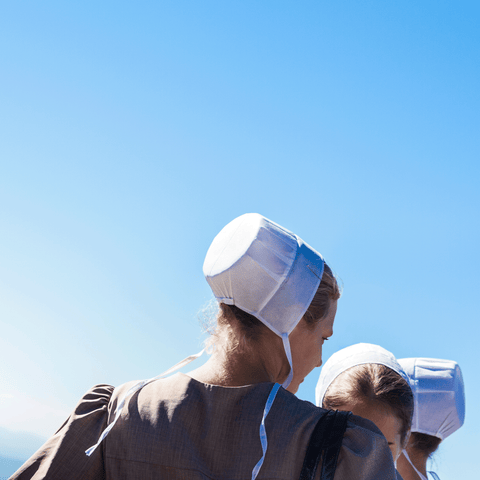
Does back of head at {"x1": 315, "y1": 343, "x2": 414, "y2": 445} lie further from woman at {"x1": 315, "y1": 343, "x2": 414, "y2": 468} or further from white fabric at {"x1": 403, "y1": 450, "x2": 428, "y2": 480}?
white fabric at {"x1": 403, "y1": 450, "x2": 428, "y2": 480}

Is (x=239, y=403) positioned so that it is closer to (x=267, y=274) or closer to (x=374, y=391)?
(x=267, y=274)

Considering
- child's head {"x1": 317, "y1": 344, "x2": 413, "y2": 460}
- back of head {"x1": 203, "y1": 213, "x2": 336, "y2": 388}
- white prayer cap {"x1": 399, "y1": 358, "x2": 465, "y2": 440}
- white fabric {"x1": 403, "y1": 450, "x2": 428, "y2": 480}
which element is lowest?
white fabric {"x1": 403, "y1": 450, "x2": 428, "y2": 480}

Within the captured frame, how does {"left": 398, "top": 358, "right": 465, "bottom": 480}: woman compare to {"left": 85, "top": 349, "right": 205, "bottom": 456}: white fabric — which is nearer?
{"left": 85, "top": 349, "right": 205, "bottom": 456}: white fabric

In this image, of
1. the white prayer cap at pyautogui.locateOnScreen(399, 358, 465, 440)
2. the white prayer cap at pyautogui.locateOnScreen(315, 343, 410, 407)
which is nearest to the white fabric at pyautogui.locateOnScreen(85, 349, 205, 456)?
the white prayer cap at pyautogui.locateOnScreen(315, 343, 410, 407)

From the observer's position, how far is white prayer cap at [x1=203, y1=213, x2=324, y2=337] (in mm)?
2545

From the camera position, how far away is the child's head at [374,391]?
3.67 meters

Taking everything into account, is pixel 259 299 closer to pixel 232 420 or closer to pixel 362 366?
pixel 232 420

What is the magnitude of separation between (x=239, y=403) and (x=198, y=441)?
0.73ft

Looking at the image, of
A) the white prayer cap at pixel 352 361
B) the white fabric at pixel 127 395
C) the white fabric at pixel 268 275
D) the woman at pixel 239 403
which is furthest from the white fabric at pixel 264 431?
the white prayer cap at pixel 352 361

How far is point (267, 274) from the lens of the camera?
2.59 meters

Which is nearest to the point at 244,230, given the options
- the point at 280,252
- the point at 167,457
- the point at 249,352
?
the point at 280,252

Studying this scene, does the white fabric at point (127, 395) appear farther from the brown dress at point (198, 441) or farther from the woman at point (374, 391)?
the woman at point (374, 391)

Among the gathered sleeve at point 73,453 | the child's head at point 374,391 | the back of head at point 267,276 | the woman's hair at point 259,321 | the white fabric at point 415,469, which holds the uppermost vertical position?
the back of head at point 267,276

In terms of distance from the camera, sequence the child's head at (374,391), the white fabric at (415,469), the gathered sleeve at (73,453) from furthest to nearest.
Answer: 1. the white fabric at (415,469)
2. the child's head at (374,391)
3. the gathered sleeve at (73,453)
